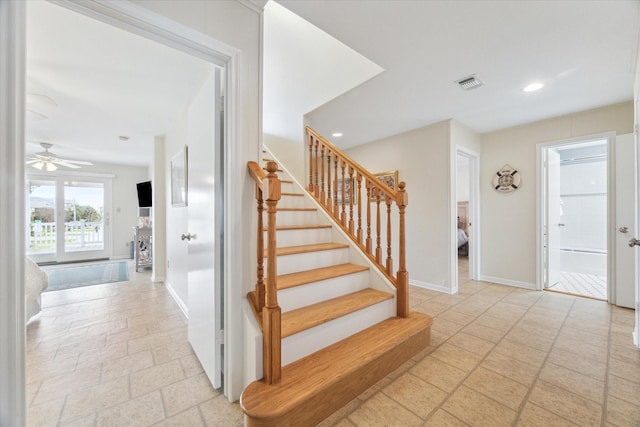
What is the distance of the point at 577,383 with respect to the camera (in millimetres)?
1563

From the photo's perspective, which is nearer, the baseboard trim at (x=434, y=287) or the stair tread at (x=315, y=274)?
the stair tread at (x=315, y=274)

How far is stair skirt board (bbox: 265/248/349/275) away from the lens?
2.03 meters

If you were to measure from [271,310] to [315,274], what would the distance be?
0.76 metres

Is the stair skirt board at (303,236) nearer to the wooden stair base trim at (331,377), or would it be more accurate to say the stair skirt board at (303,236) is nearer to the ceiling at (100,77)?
the wooden stair base trim at (331,377)

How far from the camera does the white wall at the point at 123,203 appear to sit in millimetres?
6242

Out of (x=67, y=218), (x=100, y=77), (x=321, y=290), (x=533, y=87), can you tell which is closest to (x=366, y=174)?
(x=321, y=290)

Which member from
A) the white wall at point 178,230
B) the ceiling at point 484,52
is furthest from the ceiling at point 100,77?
the ceiling at point 484,52

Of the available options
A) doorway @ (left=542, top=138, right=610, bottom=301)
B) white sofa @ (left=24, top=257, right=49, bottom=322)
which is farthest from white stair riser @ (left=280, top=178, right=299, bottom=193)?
doorway @ (left=542, top=138, right=610, bottom=301)

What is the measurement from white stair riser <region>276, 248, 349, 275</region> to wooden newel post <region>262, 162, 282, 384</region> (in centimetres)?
71

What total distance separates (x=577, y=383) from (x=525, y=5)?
7.96ft

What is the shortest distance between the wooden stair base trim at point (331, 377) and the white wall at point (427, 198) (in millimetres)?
1800

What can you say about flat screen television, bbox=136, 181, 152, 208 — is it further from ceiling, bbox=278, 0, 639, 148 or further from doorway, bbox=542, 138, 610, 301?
doorway, bbox=542, 138, 610, 301

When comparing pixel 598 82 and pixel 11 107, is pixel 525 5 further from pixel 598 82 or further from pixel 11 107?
pixel 11 107

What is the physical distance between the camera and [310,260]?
86.5 inches
